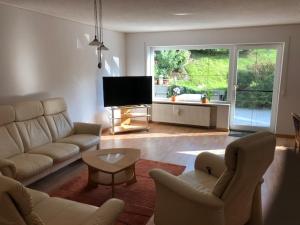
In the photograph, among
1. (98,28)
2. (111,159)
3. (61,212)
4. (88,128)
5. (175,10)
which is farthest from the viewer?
(98,28)

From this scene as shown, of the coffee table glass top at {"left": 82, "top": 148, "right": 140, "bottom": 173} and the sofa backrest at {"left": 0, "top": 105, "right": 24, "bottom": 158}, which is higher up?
the sofa backrest at {"left": 0, "top": 105, "right": 24, "bottom": 158}

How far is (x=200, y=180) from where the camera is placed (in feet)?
8.22

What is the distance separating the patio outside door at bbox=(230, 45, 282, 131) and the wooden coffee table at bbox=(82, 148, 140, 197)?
11.7ft

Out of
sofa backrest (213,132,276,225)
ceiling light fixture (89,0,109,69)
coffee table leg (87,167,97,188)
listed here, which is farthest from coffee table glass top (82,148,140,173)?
ceiling light fixture (89,0,109,69)

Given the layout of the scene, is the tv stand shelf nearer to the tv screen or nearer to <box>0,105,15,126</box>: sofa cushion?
the tv screen

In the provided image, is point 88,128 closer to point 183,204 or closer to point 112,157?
point 112,157

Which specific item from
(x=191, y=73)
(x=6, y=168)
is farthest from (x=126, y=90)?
(x=6, y=168)

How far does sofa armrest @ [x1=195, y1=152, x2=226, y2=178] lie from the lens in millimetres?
2570

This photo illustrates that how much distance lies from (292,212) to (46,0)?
382 cm

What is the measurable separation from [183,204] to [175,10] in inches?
113

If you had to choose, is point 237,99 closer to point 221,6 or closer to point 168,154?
point 168,154

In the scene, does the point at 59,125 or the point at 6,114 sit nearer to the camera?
the point at 6,114

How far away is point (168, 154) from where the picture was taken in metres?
4.49

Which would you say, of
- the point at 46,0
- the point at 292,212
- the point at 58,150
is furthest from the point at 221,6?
the point at 58,150
